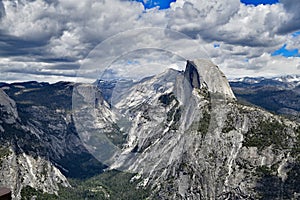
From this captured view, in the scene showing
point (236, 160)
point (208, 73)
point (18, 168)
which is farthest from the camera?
point (18, 168)

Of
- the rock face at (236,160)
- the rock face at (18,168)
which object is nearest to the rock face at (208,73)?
the rock face at (236,160)

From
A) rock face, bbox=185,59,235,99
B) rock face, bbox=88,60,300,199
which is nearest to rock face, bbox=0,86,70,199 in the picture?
rock face, bbox=88,60,300,199

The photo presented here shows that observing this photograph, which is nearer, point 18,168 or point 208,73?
point 208,73

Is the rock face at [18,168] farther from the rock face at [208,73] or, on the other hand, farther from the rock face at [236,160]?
the rock face at [208,73]

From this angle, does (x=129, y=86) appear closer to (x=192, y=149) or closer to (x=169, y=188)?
(x=192, y=149)

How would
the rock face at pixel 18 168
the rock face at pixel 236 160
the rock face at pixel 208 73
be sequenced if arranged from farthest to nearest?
1. the rock face at pixel 18 168
2. the rock face at pixel 236 160
3. the rock face at pixel 208 73

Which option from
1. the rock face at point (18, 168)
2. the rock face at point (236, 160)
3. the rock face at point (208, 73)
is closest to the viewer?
the rock face at point (208, 73)

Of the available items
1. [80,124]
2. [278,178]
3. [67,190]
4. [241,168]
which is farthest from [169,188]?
[80,124]

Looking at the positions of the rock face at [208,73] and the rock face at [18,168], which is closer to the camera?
the rock face at [208,73]

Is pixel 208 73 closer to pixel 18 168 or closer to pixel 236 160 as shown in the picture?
pixel 236 160

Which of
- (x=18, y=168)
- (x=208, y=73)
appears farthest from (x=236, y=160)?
(x=18, y=168)

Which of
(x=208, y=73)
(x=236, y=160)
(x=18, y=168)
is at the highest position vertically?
(x=208, y=73)
